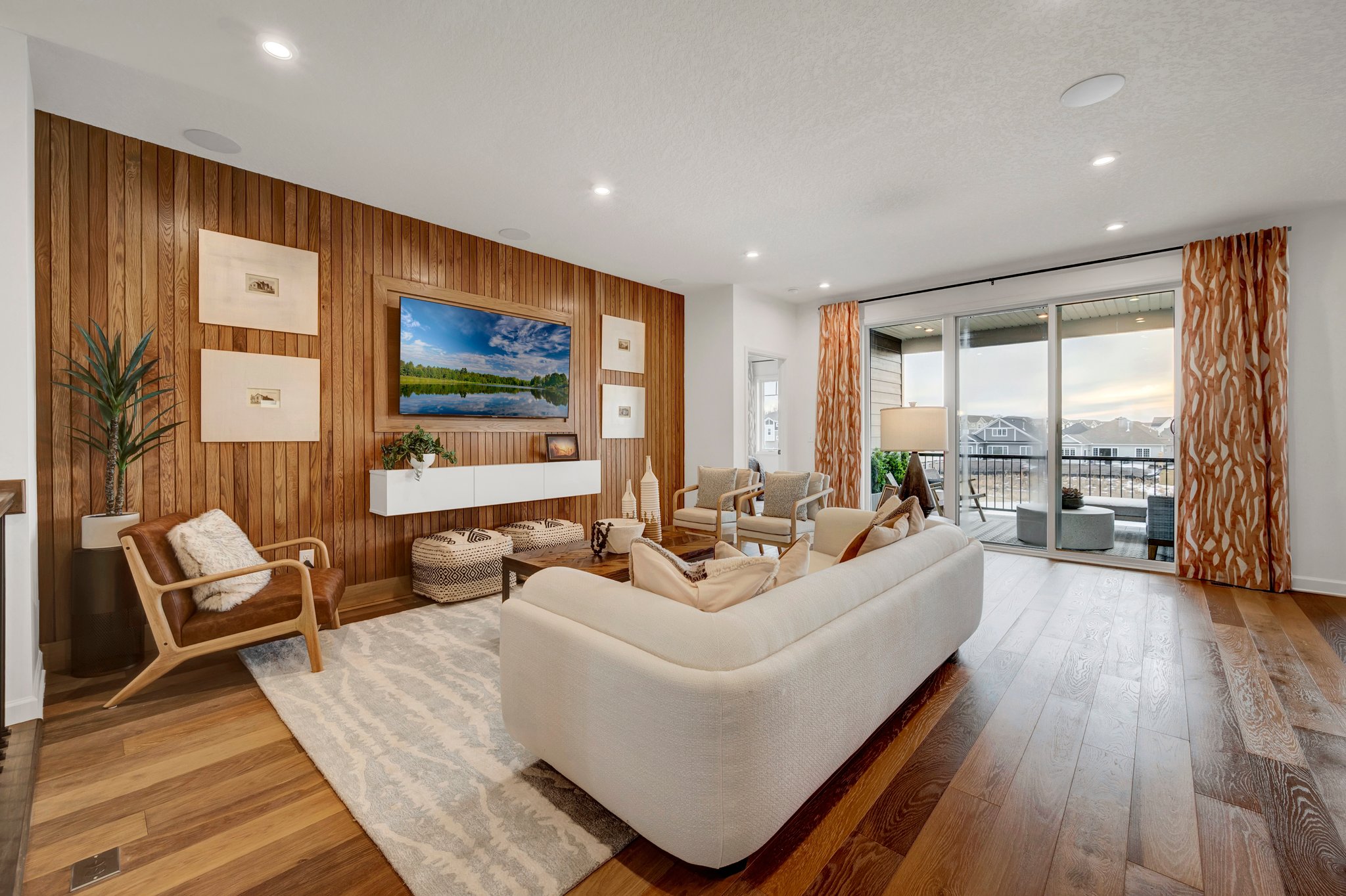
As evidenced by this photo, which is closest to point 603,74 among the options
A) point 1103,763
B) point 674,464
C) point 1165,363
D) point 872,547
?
point 872,547

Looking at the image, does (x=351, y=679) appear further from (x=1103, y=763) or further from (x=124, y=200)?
(x=1103, y=763)

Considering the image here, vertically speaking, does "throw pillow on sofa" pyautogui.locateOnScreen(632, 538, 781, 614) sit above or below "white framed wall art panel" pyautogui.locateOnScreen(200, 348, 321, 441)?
below

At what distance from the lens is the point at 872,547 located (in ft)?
7.36

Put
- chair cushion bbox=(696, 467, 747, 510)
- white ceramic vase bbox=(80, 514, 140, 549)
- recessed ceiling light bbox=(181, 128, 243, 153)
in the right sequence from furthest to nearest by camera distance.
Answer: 1. chair cushion bbox=(696, 467, 747, 510)
2. recessed ceiling light bbox=(181, 128, 243, 153)
3. white ceramic vase bbox=(80, 514, 140, 549)

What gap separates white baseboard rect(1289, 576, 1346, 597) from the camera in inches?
154

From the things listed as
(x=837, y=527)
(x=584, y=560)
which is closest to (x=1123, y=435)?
(x=837, y=527)

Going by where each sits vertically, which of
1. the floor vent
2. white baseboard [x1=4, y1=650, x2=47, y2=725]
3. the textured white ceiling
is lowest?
Result: the floor vent

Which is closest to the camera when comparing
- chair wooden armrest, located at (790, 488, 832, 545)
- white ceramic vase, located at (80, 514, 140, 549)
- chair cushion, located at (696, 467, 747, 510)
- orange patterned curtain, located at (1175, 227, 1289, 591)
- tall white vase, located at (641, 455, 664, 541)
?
white ceramic vase, located at (80, 514, 140, 549)

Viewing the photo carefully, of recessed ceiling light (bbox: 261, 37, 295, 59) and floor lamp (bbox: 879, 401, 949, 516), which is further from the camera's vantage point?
floor lamp (bbox: 879, 401, 949, 516)

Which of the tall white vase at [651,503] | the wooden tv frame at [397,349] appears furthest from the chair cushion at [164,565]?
the tall white vase at [651,503]

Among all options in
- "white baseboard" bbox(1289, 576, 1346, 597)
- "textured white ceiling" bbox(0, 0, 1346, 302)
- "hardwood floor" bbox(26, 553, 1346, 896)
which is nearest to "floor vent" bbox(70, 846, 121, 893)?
"hardwood floor" bbox(26, 553, 1346, 896)

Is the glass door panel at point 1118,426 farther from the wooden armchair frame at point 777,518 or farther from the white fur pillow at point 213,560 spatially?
the white fur pillow at point 213,560

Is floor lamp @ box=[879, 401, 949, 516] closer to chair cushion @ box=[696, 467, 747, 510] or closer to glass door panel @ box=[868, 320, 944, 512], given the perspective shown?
chair cushion @ box=[696, 467, 747, 510]

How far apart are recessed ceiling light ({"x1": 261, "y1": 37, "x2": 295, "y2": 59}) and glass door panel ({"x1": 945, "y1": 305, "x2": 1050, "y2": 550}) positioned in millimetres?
5525
